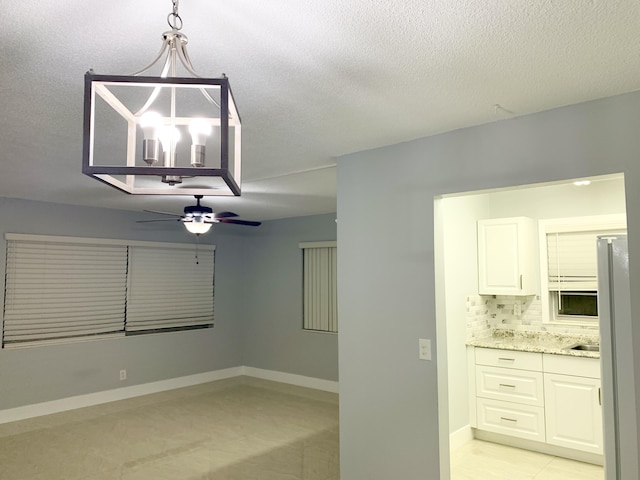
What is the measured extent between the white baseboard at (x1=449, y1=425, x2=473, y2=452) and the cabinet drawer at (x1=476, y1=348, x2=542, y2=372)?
63 cm

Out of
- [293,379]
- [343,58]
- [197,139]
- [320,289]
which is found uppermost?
[343,58]

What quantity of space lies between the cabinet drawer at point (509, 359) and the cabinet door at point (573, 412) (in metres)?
0.14

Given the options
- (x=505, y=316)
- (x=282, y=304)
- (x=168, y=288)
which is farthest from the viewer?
(x=282, y=304)

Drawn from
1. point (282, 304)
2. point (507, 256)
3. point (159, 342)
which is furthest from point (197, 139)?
point (282, 304)

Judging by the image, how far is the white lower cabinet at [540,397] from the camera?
3.87 m

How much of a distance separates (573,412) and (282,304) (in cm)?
431

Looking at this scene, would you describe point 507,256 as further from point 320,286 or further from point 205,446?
point 205,446

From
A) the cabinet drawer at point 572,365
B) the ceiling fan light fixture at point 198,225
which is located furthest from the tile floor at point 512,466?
the ceiling fan light fixture at point 198,225

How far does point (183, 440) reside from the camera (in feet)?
15.9

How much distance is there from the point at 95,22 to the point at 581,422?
4262 millimetres

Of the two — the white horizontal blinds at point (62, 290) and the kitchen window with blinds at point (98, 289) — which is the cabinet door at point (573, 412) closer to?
the kitchen window with blinds at point (98, 289)

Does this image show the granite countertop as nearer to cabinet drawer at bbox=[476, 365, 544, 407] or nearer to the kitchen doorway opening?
the kitchen doorway opening

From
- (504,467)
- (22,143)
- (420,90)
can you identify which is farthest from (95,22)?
(504,467)

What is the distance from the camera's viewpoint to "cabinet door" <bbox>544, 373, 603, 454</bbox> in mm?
3828
